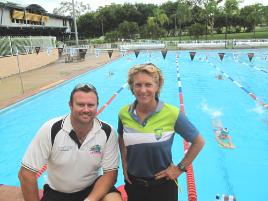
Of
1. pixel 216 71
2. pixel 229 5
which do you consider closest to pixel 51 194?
pixel 216 71

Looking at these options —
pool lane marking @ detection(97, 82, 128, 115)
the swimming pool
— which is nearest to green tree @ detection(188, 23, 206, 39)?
the swimming pool

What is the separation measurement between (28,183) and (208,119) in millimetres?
7554

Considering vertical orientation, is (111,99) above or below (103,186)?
below

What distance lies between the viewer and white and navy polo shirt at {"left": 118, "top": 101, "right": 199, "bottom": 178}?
243 centimetres

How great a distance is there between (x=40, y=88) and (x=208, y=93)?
6.90 m

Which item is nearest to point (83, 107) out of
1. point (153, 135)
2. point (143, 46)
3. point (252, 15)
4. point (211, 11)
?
point (153, 135)

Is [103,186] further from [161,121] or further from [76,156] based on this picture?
[161,121]

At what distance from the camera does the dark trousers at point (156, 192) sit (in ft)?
8.46

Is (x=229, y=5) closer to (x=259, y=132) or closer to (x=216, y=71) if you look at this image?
(x=216, y=71)

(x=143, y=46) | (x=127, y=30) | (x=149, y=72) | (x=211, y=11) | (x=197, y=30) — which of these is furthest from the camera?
(x=127, y=30)

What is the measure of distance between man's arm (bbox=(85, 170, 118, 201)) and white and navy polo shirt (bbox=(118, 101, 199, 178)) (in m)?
0.23

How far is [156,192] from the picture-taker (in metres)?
2.58

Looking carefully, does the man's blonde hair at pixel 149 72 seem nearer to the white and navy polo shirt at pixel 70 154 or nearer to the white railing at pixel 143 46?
the white and navy polo shirt at pixel 70 154

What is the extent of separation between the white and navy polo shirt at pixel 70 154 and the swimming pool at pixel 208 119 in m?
2.76
